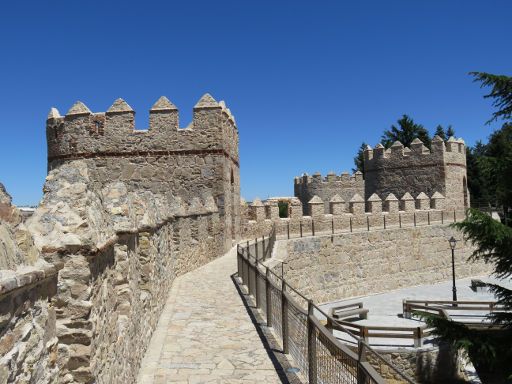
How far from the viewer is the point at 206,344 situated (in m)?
6.71

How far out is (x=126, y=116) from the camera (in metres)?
16.7

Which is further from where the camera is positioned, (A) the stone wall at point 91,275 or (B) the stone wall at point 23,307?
(A) the stone wall at point 91,275

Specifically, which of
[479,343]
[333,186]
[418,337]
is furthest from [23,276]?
[333,186]

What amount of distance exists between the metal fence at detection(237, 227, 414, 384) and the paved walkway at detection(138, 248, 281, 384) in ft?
1.20

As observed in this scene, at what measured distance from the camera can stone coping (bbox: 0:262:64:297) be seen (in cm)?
205

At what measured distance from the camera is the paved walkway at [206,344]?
561 centimetres

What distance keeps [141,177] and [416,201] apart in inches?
574

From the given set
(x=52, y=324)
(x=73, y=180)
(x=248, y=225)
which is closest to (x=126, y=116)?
(x=248, y=225)

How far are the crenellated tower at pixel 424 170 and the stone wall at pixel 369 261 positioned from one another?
4768 millimetres

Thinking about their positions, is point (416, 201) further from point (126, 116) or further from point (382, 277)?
point (126, 116)

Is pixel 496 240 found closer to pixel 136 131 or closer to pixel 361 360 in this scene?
pixel 361 360

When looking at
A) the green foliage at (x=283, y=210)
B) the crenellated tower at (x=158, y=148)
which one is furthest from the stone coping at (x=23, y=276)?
the green foliage at (x=283, y=210)

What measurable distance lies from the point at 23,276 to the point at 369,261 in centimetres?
1848

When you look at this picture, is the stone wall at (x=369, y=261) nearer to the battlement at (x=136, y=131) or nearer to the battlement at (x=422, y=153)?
the battlement at (x=136, y=131)
